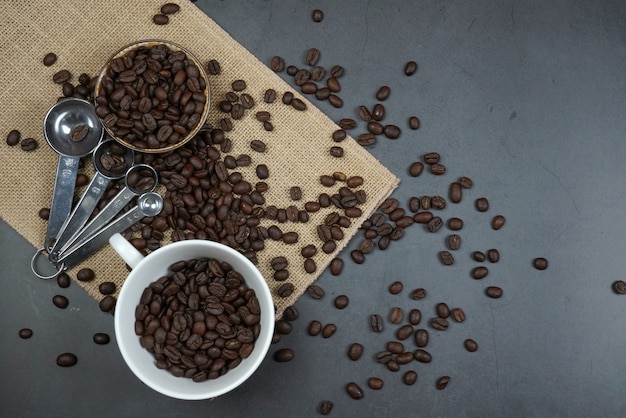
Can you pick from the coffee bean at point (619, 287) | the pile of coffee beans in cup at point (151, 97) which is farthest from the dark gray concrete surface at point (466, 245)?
the pile of coffee beans in cup at point (151, 97)

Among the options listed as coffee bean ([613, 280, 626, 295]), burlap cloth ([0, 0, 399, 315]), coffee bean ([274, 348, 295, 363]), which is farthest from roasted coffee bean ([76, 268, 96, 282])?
coffee bean ([613, 280, 626, 295])

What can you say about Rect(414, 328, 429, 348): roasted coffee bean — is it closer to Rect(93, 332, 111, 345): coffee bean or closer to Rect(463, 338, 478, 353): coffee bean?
Rect(463, 338, 478, 353): coffee bean

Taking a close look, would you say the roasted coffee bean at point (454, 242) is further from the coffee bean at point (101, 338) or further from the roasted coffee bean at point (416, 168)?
the coffee bean at point (101, 338)

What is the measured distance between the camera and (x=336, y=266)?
1486 millimetres

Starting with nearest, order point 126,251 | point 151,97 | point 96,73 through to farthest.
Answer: point 126,251 < point 151,97 < point 96,73

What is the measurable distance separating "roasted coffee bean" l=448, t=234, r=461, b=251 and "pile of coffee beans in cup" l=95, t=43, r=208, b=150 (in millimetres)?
701

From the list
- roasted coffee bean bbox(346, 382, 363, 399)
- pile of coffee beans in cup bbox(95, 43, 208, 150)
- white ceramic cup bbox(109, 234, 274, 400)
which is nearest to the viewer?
white ceramic cup bbox(109, 234, 274, 400)

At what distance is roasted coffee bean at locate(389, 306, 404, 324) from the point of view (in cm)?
150

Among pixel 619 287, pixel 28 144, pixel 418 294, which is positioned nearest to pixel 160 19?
pixel 28 144

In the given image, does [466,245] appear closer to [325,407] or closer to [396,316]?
[396,316]

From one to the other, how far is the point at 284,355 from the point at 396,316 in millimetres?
299

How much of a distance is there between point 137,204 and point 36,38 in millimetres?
508

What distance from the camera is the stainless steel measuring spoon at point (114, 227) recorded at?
141 cm

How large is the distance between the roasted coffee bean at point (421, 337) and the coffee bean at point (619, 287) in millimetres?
514
